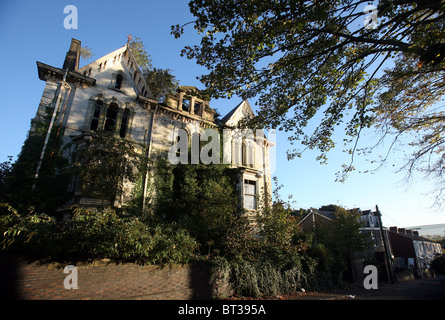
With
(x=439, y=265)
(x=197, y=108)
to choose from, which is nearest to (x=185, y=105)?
(x=197, y=108)

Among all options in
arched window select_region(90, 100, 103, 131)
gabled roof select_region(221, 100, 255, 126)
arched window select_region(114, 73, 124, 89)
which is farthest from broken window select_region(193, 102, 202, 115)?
arched window select_region(90, 100, 103, 131)

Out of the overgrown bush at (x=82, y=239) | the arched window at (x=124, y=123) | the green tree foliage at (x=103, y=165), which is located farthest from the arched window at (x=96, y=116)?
the overgrown bush at (x=82, y=239)

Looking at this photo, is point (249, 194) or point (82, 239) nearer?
point (82, 239)

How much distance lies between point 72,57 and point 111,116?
486cm

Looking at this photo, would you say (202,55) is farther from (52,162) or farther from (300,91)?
(52,162)

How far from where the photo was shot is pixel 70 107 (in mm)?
13594

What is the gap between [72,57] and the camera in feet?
50.3

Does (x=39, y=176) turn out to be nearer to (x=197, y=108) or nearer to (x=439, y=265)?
(x=197, y=108)

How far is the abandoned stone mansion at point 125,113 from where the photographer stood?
1320 cm

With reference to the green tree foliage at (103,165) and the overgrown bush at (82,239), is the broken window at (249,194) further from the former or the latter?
the overgrown bush at (82,239)

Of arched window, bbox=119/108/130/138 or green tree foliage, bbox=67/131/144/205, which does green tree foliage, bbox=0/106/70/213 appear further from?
arched window, bbox=119/108/130/138

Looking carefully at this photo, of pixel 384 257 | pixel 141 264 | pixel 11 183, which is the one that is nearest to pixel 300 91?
pixel 141 264

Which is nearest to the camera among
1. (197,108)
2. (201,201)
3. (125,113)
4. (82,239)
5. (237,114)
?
(82,239)
